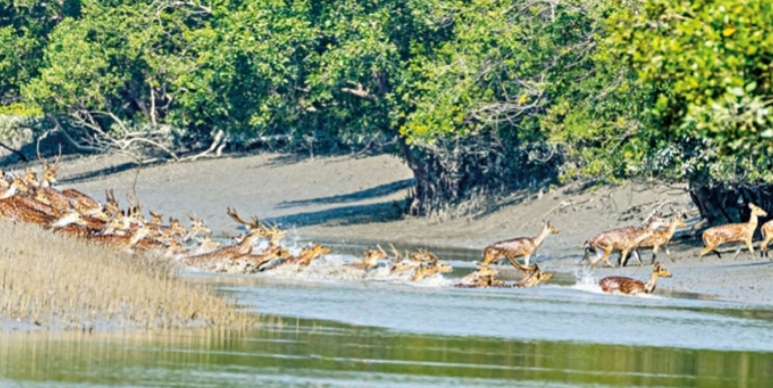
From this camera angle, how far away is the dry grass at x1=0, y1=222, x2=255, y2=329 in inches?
685

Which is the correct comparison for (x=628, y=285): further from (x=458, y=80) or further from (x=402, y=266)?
(x=458, y=80)

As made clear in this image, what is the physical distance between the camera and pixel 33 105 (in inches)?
2243

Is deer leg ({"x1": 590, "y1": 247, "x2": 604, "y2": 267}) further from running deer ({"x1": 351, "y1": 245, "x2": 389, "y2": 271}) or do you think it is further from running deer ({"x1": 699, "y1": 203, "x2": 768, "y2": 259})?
running deer ({"x1": 351, "y1": 245, "x2": 389, "y2": 271})

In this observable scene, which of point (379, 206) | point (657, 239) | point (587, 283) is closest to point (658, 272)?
point (587, 283)

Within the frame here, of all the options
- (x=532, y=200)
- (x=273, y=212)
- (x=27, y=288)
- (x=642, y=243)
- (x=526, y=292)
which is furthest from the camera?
(x=273, y=212)

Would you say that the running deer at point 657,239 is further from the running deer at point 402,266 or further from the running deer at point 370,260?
the running deer at point 370,260

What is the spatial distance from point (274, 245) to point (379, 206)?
17406 millimetres

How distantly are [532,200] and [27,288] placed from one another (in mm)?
24847

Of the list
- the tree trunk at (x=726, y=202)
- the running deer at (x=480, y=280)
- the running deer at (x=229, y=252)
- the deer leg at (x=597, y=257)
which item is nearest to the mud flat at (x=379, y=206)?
the deer leg at (x=597, y=257)

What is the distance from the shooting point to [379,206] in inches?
1800

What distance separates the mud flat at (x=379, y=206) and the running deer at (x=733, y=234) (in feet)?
1.36

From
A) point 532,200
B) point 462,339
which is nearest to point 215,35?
point 532,200

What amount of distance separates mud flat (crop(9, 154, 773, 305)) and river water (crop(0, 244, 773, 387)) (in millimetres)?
4107

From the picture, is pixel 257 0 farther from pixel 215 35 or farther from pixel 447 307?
pixel 447 307
